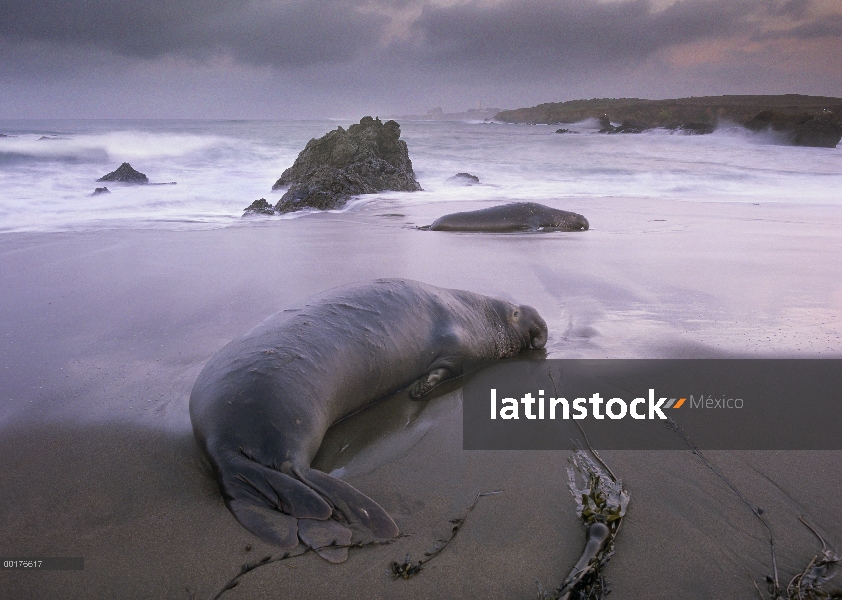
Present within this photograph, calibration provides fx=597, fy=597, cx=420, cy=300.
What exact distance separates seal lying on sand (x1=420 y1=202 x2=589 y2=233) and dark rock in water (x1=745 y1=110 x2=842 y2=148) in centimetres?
3488

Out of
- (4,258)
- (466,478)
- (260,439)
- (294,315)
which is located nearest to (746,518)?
(466,478)

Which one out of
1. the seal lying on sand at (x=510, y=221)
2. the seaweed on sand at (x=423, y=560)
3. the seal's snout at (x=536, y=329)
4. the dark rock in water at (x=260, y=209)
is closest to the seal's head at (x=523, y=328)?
the seal's snout at (x=536, y=329)

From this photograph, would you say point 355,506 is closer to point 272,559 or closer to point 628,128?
point 272,559

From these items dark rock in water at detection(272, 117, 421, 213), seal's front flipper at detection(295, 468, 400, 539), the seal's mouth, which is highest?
dark rock in water at detection(272, 117, 421, 213)

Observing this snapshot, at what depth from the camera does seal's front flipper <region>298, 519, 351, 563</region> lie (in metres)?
1.90

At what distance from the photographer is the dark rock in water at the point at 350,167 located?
11.6 meters

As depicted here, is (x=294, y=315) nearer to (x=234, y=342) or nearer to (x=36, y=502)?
(x=234, y=342)

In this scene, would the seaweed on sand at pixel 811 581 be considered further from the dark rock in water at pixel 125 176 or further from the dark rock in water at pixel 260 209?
the dark rock in water at pixel 125 176

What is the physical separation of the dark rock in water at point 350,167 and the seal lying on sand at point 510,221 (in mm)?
2982

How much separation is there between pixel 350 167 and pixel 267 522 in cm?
1208

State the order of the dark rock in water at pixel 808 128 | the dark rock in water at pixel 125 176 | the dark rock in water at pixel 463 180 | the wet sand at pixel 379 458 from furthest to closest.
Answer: the dark rock in water at pixel 808 128 < the dark rock in water at pixel 463 180 < the dark rock in water at pixel 125 176 < the wet sand at pixel 379 458

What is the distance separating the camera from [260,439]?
2.22 meters

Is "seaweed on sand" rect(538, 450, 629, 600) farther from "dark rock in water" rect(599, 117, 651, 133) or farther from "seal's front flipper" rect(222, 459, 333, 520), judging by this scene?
"dark rock in water" rect(599, 117, 651, 133)

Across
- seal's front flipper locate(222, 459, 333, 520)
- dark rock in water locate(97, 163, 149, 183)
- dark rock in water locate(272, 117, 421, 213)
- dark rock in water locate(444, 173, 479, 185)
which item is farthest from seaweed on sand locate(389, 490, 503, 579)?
dark rock in water locate(97, 163, 149, 183)
